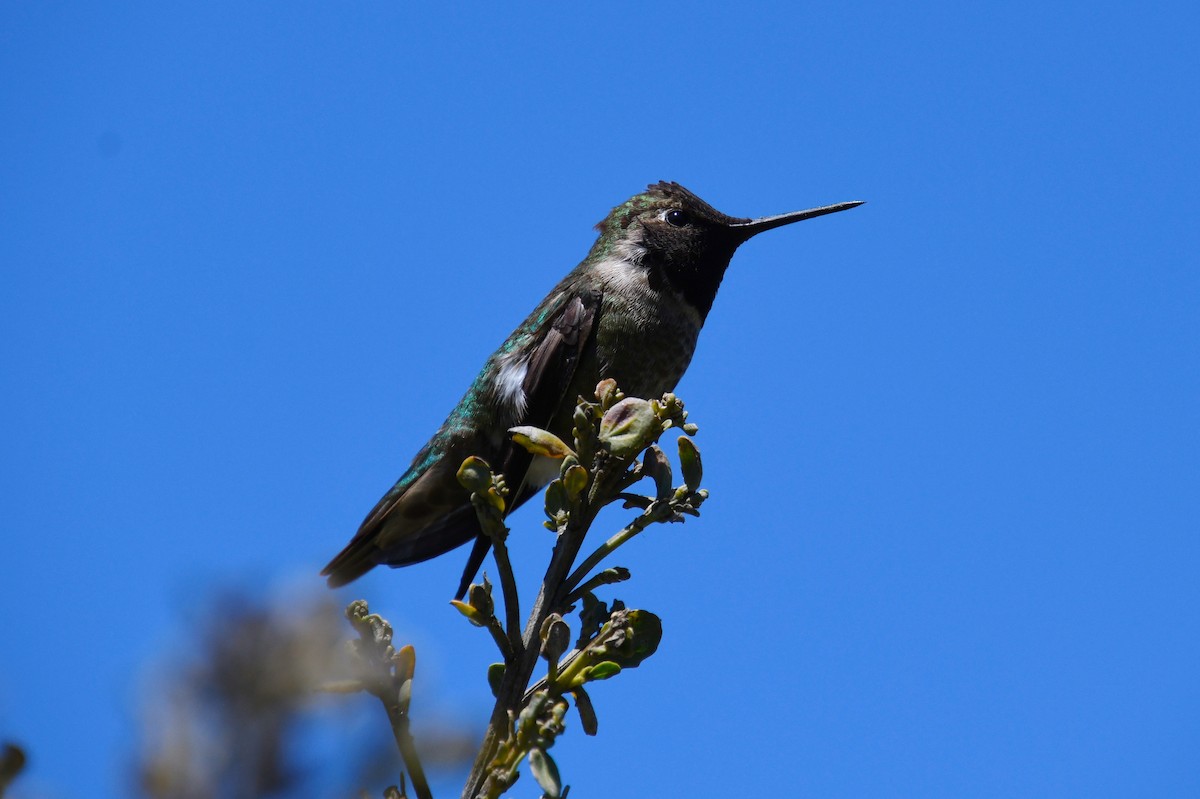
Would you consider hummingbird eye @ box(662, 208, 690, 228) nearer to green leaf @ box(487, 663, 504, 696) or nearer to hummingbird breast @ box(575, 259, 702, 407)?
hummingbird breast @ box(575, 259, 702, 407)

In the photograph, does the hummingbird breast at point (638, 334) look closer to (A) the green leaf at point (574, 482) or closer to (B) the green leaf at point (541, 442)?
(B) the green leaf at point (541, 442)

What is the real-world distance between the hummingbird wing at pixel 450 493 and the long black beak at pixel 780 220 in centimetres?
121

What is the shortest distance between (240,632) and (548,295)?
5156 mm

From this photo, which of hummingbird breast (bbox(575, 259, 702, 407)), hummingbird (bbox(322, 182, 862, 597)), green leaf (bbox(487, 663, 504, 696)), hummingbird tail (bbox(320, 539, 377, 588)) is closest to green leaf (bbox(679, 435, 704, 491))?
green leaf (bbox(487, 663, 504, 696))

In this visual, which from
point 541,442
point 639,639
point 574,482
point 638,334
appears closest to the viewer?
point 639,639

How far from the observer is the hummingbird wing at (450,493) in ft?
17.2

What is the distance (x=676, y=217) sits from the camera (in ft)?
21.0

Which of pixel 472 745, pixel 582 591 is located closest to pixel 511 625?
pixel 582 591

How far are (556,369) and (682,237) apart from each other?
4.65 feet

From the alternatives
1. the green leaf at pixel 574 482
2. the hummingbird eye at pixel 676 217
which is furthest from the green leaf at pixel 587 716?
the hummingbird eye at pixel 676 217

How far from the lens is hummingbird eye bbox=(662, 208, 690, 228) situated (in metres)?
6.39

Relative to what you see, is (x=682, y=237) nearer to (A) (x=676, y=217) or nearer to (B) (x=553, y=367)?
(A) (x=676, y=217)

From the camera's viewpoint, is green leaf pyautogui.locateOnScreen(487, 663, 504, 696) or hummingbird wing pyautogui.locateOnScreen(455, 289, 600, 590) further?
hummingbird wing pyautogui.locateOnScreen(455, 289, 600, 590)

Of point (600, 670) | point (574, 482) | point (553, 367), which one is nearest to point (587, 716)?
A: point (600, 670)
